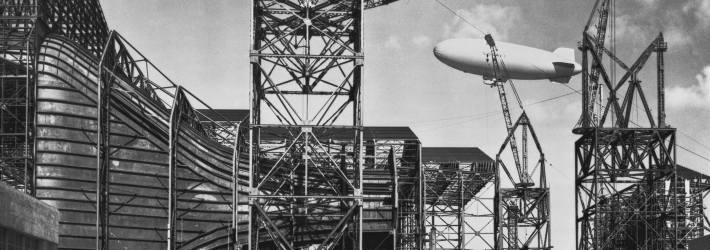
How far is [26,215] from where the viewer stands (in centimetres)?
4038

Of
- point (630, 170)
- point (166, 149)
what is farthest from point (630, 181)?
point (166, 149)

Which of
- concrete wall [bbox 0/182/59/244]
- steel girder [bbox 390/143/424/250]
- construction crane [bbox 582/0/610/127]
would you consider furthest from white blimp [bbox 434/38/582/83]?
concrete wall [bbox 0/182/59/244]

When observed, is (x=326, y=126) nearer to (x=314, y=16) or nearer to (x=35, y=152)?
(x=314, y=16)

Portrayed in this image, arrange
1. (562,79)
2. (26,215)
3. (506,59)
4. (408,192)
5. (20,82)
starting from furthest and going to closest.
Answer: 1. (562,79)
2. (506,59)
3. (408,192)
4. (20,82)
5. (26,215)

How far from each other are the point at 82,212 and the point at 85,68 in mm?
7791

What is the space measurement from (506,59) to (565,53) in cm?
783

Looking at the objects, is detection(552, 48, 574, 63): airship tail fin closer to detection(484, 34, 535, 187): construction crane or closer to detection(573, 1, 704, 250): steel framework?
detection(484, 34, 535, 187): construction crane

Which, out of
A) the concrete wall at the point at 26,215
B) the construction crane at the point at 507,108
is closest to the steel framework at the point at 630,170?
the construction crane at the point at 507,108

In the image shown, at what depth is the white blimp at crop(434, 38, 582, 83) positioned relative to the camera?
11925 cm

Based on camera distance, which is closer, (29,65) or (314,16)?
(314,16)

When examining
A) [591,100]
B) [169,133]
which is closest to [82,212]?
[169,133]

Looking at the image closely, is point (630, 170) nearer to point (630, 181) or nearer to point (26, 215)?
point (630, 181)

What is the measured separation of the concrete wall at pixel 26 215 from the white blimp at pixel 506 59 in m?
77.8

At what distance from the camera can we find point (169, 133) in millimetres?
63719
